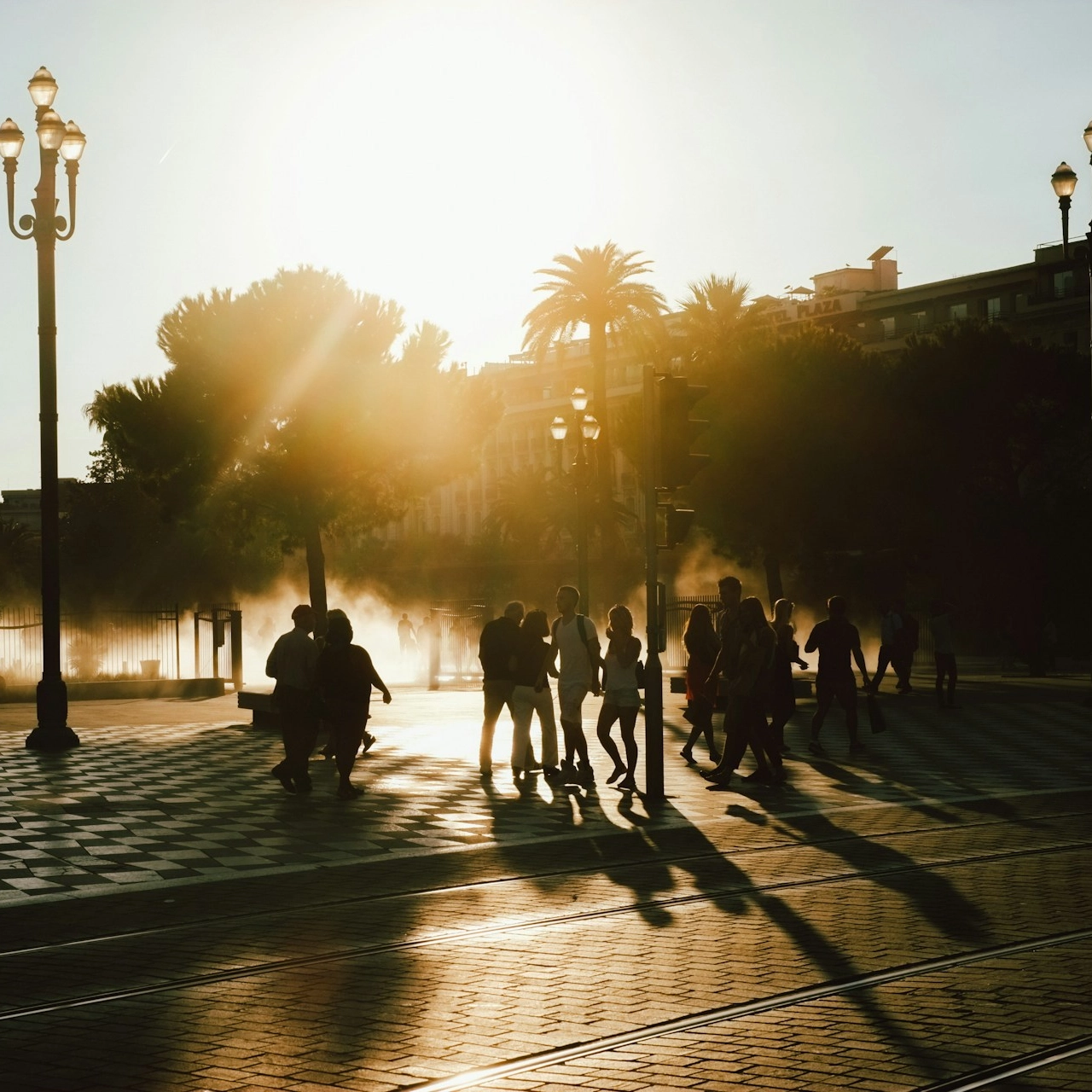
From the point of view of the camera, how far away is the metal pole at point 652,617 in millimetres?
13883

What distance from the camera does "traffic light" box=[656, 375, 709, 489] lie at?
14.3 m

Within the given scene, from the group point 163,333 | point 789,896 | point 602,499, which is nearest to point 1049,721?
point 789,896

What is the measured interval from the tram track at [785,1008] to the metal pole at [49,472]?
14116 millimetres

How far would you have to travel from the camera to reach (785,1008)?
6.49 m

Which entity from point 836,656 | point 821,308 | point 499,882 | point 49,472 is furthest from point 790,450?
point 821,308

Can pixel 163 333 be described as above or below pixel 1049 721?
above

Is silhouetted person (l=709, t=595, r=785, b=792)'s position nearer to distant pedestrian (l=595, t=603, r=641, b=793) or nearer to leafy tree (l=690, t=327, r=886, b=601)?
distant pedestrian (l=595, t=603, r=641, b=793)

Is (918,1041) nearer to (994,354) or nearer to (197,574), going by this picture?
(994,354)

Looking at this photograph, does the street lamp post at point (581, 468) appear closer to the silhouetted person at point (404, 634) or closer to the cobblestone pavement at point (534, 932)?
the cobblestone pavement at point (534, 932)

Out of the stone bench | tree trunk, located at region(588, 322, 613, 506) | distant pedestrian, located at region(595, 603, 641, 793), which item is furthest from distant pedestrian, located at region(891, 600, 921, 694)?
tree trunk, located at region(588, 322, 613, 506)

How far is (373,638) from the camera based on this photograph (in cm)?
6334

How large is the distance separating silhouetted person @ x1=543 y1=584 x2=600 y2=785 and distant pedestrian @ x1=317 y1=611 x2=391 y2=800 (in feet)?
5.51

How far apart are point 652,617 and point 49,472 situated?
8887 millimetres

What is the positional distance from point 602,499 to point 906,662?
931 inches
